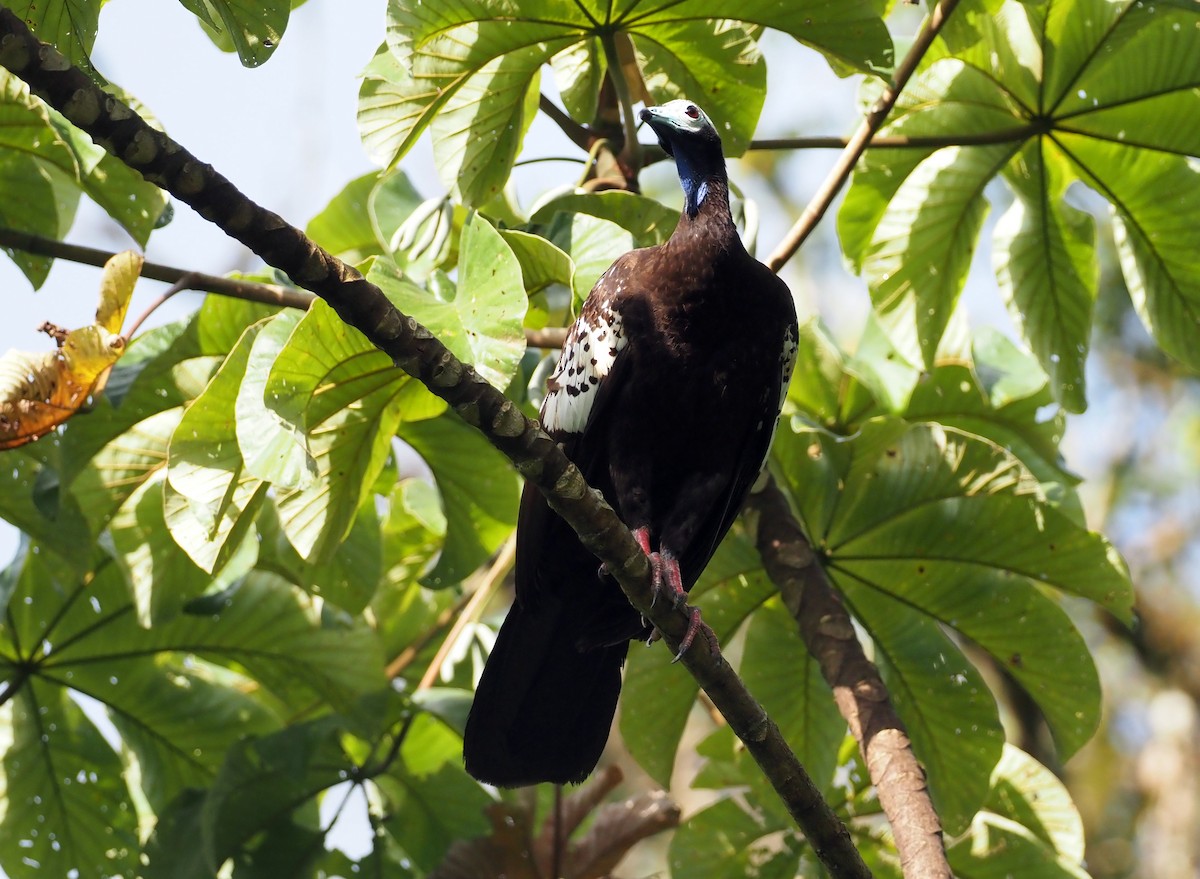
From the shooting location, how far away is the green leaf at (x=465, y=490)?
13.0ft

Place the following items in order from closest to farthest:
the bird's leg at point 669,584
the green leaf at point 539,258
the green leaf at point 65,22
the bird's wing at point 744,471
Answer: the green leaf at point 65,22 → the bird's leg at point 669,584 → the green leaf at point 539,258 → the bird's wing at point 744,471

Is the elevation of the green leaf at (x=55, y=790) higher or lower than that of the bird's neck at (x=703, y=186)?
lower

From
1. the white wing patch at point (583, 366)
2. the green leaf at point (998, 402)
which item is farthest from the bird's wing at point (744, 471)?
the green leaf at point (998, 402)

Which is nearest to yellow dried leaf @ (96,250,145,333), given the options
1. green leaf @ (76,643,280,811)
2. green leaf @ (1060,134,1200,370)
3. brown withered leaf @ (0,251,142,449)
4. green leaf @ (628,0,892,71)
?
brown withered leaf @ (0,251,142,449)

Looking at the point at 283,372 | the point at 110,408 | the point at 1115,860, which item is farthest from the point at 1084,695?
the point at 1115,860

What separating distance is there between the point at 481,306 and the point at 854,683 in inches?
55.9

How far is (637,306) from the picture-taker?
3281 millimetres

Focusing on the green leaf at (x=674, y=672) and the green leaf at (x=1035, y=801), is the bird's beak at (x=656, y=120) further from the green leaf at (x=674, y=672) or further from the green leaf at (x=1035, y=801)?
the green leaf at (x=1035, y=801)

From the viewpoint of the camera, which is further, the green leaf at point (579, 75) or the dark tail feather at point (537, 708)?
the green leaf at point (579, 75)

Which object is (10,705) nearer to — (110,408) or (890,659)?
(110,408)

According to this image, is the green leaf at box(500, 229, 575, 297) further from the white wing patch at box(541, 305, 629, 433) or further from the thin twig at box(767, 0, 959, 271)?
the thin twig at box(767, 0, 959, 271)

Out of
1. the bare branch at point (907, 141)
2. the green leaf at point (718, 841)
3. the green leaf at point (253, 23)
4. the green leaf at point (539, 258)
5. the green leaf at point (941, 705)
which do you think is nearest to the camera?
the green leaf at point (253, 23)

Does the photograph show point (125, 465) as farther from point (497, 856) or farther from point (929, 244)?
point (929, 244)

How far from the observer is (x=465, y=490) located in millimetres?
4016
